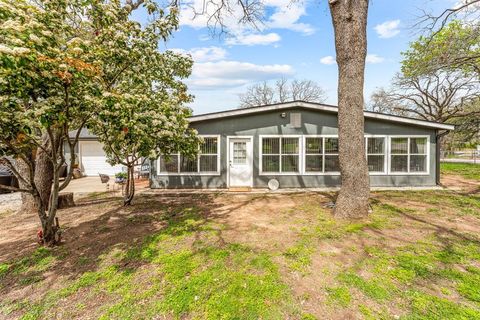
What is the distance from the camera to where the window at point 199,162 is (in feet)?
30.4

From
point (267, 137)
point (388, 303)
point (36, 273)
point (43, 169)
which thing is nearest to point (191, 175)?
point (267, 137)

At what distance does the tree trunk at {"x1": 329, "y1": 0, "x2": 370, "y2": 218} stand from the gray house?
3.86 m

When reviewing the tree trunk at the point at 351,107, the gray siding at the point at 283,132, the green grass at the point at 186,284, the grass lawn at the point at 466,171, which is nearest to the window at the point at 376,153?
the gray siding at the point at 283,132

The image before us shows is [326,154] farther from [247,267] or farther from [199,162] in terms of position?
[247,267]

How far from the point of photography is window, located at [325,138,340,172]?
9.31m

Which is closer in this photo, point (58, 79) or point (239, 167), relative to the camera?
point (58, 79)

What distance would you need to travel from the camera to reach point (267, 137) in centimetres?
923

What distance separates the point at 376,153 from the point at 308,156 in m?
2.80

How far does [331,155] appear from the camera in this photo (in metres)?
9.34

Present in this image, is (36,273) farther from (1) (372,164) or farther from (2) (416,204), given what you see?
(1) (372,164)

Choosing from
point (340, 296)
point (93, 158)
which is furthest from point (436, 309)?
point (93, 158)

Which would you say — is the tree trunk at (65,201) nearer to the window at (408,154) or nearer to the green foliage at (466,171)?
the window at (408,154)

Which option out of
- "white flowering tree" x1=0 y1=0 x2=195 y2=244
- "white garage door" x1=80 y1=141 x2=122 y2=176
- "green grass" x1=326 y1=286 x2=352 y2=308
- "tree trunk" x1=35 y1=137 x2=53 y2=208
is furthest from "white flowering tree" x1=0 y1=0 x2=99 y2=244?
"white garage door" x1=80 y1=141 x2=122 y2=176

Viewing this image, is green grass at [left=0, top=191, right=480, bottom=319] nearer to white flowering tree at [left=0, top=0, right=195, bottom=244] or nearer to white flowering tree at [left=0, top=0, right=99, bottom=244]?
white flowering tree at [left=0, top=0, right=195, bottom=244]
